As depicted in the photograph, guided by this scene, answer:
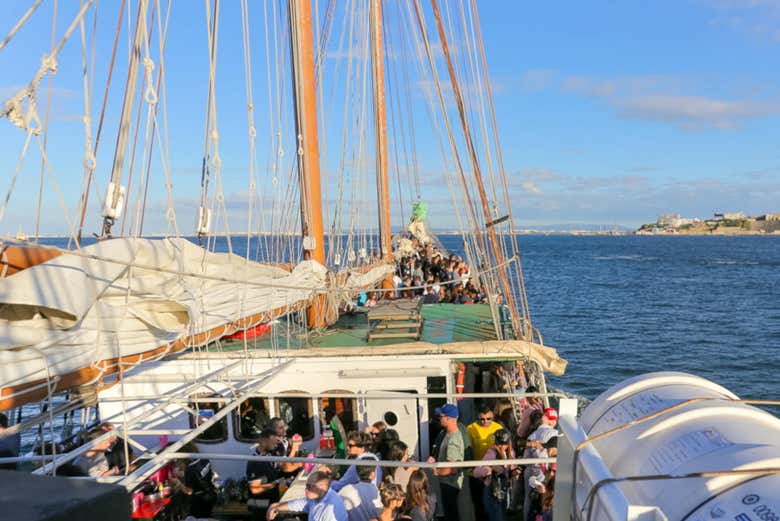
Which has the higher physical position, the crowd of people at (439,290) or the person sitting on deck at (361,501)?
the crowd of people at (439,290)

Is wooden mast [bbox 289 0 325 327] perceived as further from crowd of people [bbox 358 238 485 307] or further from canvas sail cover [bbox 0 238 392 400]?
canvas sail cover [bbox 0 238 392 400]

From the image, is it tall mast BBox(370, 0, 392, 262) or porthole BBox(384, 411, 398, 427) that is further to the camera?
tall mast BBox(370, 0, 392, 262)

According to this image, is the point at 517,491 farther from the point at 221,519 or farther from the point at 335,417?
the point at 221,519

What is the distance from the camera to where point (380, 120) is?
68.6 feet

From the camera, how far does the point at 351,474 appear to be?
5582 millimetres

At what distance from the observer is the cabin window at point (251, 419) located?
8.27 meters

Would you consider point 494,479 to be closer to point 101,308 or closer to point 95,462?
point 95,462

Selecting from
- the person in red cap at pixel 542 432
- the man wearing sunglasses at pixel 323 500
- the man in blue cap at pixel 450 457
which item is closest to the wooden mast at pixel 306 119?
Answer: the man in blue cap at pixel 450 457

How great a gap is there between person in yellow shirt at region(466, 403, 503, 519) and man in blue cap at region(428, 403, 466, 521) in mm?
316

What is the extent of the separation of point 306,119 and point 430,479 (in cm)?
624

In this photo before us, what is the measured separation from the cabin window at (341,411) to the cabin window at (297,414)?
0.19 metres

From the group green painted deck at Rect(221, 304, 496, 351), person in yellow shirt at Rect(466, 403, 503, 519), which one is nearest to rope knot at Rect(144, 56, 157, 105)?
green painted deck at Rect(221, 304, 496, 351)

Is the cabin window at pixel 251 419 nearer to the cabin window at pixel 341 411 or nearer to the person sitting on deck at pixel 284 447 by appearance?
the cabin window at pixel 341 411

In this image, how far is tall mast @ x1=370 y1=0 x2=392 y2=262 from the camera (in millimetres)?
20906
